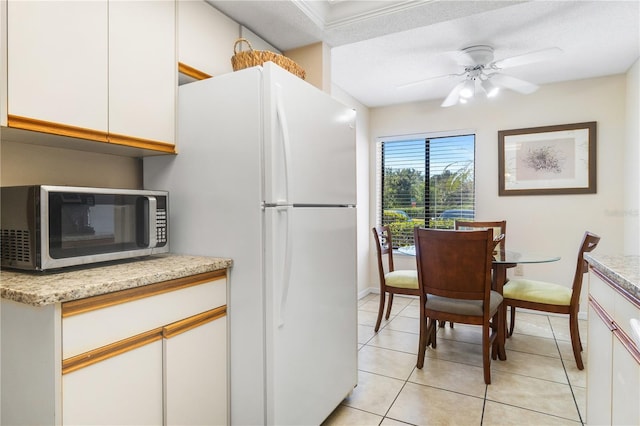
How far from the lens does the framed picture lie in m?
3.59

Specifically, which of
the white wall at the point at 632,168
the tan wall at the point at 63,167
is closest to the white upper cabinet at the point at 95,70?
the tan wall at the point at 63,167

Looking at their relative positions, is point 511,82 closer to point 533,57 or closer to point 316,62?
point 533,57

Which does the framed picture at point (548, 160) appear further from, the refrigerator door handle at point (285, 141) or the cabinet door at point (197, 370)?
the cabinet door at point (197, 370)

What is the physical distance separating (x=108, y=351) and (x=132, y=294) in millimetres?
189

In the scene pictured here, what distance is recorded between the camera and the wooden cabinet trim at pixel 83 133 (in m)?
1.21

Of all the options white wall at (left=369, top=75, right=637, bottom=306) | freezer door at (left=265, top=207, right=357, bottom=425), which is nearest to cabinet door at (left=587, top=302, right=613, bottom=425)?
freezer door at (left=265, top=207, right=357, bottom=425)

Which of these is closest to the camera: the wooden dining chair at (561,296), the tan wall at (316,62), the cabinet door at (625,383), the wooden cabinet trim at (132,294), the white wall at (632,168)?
the cabinet door at (625,383)

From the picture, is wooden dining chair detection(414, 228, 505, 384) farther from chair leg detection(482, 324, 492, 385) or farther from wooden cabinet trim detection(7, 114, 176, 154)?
wooden cabinet trim detection(7, 114, 176, 154)

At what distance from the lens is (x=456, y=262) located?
2.38 meters

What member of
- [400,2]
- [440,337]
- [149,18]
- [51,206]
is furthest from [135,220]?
[440,337]

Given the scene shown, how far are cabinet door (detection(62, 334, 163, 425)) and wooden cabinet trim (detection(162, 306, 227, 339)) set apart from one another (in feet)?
0.15

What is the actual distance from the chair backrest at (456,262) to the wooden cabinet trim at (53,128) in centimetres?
201

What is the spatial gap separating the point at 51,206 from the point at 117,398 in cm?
70

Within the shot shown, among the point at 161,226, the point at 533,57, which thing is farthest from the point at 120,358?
the point at 533,57
